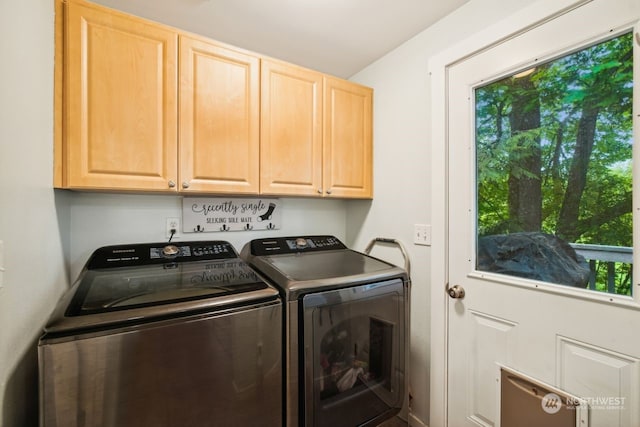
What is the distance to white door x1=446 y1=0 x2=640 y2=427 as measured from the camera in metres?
0.97

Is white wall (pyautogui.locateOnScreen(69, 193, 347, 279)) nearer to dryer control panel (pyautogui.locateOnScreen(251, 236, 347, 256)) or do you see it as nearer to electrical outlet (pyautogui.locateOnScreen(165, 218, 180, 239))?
electrical outlet (pyautogui.locateOnScreen(165, 218, 180, 239))

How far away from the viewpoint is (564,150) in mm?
1114

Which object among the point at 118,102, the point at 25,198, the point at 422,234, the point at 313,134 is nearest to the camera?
the point at 25,198

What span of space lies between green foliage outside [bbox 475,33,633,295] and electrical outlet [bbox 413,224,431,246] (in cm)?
29

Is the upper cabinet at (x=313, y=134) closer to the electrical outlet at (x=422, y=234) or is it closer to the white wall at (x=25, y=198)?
the electrical outlet at (x=422, y=234)

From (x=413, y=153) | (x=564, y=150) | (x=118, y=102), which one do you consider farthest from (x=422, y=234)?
A: (x=118, y=102)

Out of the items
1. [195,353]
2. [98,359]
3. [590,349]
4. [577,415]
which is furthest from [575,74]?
[98,359]

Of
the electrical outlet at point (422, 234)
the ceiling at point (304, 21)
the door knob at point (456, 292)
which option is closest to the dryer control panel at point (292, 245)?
the electrical outlet at point (422, 234)

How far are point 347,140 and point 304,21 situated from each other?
74 cm

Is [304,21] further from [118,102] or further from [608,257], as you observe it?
[608,257]

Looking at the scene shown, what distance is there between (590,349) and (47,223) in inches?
83.7

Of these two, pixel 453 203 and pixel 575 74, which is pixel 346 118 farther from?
pixel 575 74

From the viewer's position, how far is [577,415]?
104 cm

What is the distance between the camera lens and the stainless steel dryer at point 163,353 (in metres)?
0.79
